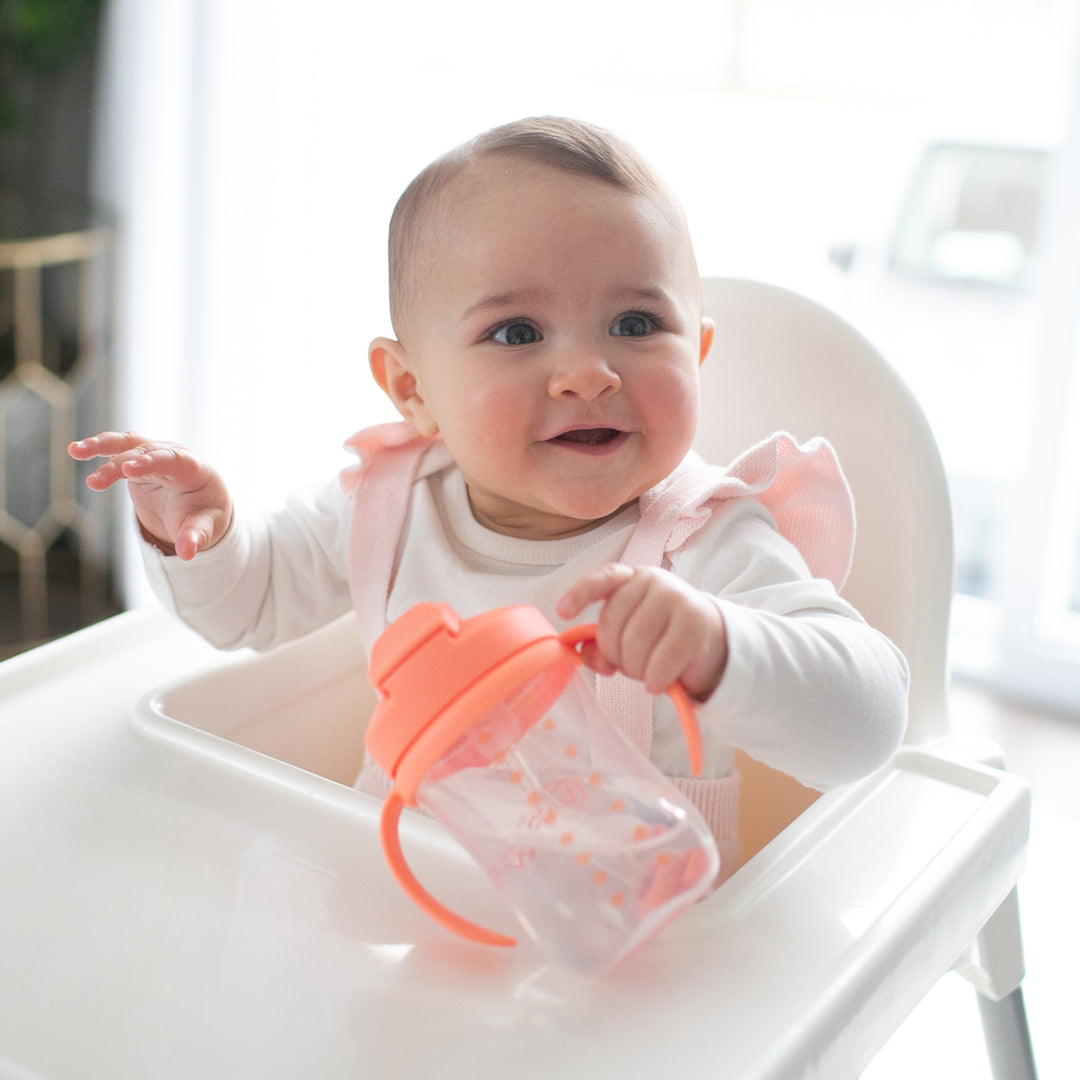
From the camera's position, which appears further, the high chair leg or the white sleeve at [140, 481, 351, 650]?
the high chair leg

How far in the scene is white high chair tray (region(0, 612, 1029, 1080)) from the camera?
49cm

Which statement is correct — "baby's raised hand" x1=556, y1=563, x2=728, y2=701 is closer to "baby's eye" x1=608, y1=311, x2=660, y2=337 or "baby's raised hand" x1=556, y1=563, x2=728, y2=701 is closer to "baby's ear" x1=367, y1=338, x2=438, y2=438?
"baby's eye" x1=608, y1=311, x2=660, y2=337

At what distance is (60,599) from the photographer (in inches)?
87.7

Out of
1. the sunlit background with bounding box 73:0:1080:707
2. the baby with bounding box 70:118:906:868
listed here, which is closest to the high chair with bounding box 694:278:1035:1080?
the baby with bounding box 70:118:906:868

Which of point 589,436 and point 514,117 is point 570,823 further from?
point 514,117

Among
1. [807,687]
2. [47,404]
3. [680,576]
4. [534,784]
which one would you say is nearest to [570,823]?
[534,784]

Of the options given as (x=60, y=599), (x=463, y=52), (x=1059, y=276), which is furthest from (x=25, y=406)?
(x=1059, y=276)

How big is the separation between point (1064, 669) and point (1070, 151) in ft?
2.44

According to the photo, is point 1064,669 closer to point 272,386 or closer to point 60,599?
point 272,386

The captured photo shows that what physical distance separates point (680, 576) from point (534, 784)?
224mm

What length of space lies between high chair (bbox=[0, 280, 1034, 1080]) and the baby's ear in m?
0.18

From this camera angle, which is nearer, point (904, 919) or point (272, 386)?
point (904, 919)

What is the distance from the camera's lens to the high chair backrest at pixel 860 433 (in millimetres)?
853

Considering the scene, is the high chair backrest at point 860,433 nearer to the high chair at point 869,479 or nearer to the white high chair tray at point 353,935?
the high chair at point 869,479
